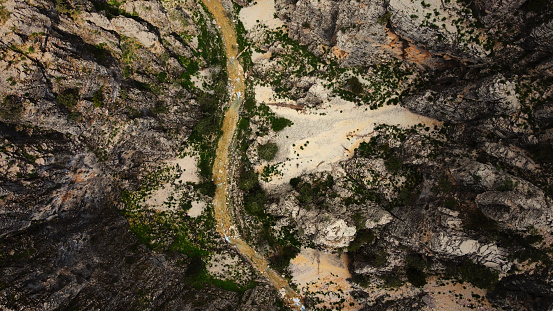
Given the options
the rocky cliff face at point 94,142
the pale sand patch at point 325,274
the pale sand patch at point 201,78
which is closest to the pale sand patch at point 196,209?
the rocky cliff face at point 94,142

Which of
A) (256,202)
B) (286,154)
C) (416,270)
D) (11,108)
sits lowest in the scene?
(416,270)

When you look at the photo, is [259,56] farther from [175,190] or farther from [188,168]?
[175,190]

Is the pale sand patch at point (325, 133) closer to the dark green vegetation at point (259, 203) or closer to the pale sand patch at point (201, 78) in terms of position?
the dark green vegetation at point (259, 203)

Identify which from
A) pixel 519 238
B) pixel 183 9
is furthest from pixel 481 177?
pixel 183 9

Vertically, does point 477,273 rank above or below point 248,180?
below

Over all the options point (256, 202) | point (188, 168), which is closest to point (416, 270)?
point (256, 202)

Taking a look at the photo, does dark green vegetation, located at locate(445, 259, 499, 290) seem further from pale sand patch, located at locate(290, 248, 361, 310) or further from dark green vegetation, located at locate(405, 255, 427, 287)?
pale sand patch, located at locate(290, 248, 361, 310)

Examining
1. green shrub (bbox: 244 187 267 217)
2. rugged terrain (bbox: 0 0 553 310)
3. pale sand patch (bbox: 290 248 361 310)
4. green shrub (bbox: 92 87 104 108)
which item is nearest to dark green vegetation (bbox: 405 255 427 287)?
rugged terrain (bbox: 0 0 553 310)
